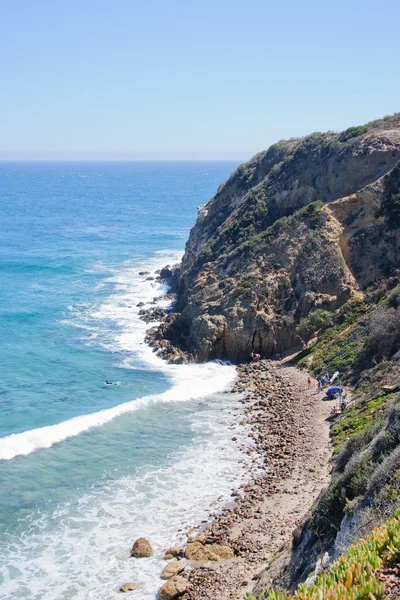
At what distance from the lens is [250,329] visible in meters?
38.2

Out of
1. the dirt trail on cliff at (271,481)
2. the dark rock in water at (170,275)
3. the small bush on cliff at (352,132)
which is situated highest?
the small bush on cliff at (352,132)

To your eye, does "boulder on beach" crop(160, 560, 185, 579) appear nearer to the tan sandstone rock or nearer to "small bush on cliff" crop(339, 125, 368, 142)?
the tan sandstone rock

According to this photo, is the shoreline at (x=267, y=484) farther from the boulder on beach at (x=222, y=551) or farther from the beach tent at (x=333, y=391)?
the beach tent at (x=333, y=391)

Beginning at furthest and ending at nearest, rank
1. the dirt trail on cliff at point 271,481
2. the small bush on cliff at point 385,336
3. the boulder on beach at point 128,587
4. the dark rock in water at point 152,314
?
the dark rock in water at point 152,314
the small bush on cliff at point 385,336
the dirt trail on cliff at point 271,481
the boulder on beach at point 128,587

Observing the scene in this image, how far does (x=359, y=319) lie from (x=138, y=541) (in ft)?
68.0

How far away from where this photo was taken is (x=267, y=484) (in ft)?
75.5

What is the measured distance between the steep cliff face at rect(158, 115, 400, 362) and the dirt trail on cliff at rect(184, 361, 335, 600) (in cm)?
488

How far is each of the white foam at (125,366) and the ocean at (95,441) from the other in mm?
86

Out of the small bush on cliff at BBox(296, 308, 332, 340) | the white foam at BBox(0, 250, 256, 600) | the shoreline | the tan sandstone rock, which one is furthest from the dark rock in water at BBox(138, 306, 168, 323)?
the tan sandstone rock

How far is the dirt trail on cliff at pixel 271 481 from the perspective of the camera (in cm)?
1786

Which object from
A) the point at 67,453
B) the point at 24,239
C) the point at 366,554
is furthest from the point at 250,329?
the point at 24,239

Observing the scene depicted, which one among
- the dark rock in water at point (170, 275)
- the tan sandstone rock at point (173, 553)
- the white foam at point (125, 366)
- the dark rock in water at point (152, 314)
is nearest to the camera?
the tan sandstone rock at point (173, 553)

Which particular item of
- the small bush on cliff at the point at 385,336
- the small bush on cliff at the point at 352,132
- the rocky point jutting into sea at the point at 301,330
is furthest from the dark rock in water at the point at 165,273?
the small bush on cliff at the point at 385,336

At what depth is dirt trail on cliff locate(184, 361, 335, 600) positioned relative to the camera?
17859 mm
